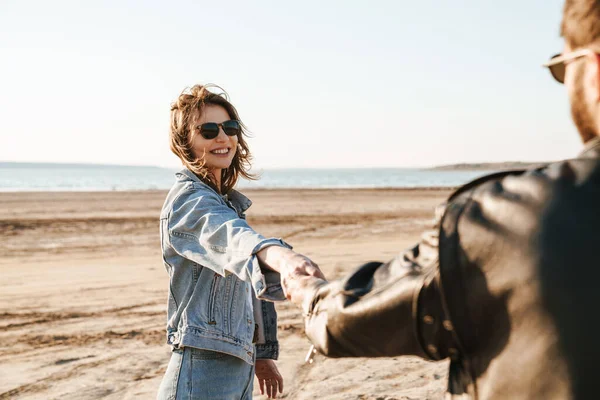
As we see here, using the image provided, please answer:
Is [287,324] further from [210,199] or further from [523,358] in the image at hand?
[523,358]

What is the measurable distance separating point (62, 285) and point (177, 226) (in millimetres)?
7815

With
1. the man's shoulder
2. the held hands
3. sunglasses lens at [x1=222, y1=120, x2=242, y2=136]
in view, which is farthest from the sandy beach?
the man's shoulder

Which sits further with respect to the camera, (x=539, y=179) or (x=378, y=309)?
(x=378, y=309)

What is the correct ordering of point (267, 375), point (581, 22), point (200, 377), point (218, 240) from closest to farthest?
point (581, 22) < point (218, 240) < point (200, 377) < point (267, 375)

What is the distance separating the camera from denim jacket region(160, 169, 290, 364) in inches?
90.8

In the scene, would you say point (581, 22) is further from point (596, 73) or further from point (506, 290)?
point (506, 290)

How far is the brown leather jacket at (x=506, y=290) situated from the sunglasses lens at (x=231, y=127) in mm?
1673

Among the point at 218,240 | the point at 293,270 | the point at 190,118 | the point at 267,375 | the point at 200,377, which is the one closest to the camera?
the point at 293,270

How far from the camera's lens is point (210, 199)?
2.50 metres

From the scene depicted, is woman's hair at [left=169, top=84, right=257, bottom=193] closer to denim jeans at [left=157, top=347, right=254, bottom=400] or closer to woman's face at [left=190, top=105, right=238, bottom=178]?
woman's face at [left=190, top=105, right=238, bottom=178]

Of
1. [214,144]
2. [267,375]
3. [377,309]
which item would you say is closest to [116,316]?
[267,375]

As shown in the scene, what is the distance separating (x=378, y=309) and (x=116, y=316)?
6818 mm

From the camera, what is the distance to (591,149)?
1238 mm

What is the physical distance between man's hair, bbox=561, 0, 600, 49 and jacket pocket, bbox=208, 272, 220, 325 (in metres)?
1.69
